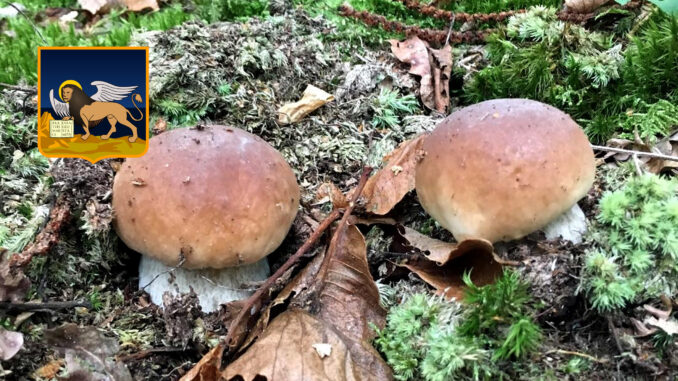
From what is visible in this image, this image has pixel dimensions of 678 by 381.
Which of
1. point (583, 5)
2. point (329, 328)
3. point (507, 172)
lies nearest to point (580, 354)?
point (507, 172)

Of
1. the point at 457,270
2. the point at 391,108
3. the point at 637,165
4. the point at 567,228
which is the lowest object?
the point at 457,270

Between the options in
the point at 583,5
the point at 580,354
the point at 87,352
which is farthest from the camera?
the point at 583,5

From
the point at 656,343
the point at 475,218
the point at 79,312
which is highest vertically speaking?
the point at 475,218

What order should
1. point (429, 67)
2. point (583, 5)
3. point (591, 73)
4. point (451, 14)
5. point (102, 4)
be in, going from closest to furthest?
point (591, 73) → point (583, 5) → point (429, 67) → point (451, 14) → point (102, 4)

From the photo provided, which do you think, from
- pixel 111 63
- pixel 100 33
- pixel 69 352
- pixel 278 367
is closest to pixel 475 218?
pixel 278 367

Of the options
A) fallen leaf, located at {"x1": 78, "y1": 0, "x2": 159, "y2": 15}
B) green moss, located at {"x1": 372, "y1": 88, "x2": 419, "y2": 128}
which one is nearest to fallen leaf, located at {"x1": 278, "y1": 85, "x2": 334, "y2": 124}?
green moss, located at {"x1": 372, "y1": 88, "x2": 419, "y2": 128}

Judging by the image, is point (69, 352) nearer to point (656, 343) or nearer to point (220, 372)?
point (220, 372)

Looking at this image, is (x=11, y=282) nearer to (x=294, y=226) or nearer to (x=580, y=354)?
(x=294, y=226)
